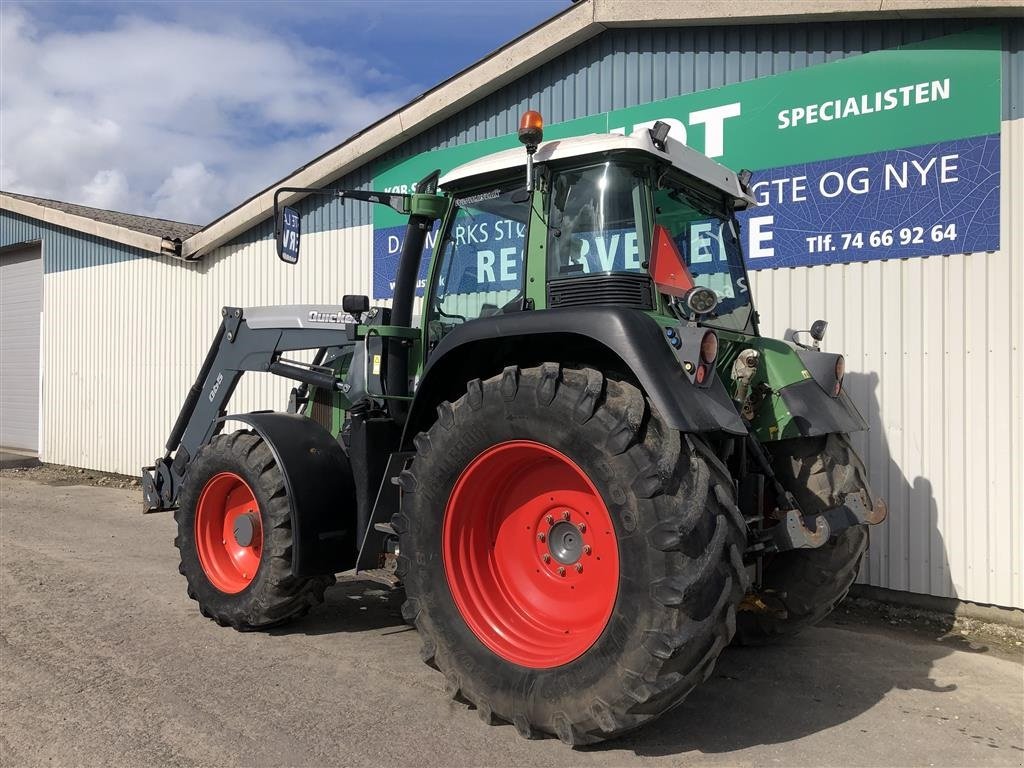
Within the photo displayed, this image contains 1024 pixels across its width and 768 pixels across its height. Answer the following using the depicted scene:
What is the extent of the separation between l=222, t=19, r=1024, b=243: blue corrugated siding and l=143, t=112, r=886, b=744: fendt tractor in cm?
237

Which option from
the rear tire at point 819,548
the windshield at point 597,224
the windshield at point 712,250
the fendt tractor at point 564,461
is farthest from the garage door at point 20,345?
the rear tire at point 819,548

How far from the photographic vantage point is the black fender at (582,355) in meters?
3.32

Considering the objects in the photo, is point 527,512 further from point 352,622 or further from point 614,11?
point 614,11

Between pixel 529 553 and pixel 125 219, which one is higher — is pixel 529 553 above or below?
below

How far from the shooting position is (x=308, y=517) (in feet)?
16.0

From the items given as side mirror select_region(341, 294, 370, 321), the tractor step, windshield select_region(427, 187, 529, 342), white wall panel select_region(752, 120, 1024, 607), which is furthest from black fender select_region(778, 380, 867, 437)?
side mirror select_region(341, 294, 370, 321)

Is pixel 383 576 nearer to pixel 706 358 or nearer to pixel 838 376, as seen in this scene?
pixel 706 358

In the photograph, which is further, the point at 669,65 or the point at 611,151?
the point at 669,65

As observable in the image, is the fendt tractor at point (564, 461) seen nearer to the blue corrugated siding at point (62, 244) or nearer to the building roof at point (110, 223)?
the building roof at point (110, 223)

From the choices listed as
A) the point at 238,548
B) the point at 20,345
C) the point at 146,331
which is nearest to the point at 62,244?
the point at 20,345

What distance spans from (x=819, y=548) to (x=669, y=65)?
4634 millimetres

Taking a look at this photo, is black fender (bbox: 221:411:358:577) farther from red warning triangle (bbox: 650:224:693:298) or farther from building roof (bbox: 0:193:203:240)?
building roof (bbox: 0:193:203:240)

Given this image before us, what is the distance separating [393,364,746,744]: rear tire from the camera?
10.5ft

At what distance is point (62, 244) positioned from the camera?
14.4 m
